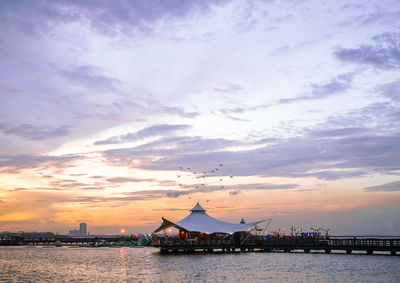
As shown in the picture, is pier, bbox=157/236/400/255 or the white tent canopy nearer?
pier, bbox=157/236/400/255

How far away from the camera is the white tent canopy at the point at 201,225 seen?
240 ft

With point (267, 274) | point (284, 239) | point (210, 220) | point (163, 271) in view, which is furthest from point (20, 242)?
point (267, 274)

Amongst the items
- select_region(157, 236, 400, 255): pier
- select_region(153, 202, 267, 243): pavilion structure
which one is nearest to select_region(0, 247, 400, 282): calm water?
select_region(157, 236, 400, 255): pier

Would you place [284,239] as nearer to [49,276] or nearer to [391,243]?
[391,243]

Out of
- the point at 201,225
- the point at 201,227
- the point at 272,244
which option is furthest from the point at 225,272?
the point at 272,244

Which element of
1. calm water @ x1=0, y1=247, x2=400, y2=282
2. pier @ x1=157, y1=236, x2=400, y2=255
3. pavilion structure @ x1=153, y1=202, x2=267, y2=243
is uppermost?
pavilion structure @ x1=153, y1=202, x2=267, y2=243

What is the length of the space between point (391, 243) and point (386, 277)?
21.0 m

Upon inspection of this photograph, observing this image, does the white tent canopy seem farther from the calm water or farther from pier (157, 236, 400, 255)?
the calm water

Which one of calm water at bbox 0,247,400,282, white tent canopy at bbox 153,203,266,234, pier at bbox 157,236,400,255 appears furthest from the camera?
white tent canopy at bbox 153,203,266,234

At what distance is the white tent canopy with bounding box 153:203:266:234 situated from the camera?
240 feet

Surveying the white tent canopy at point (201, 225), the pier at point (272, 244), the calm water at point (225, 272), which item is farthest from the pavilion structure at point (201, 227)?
the calm water at point (225, 272)

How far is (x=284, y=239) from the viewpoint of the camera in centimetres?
7575

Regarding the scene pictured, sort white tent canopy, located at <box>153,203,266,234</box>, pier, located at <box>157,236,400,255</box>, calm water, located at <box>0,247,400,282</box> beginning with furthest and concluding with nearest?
white tent canopy, located at <box>153,203,266,234</box> → pier, located at <box>157,236,400,255</box> → calm water, located at <box>0,247,400,282</box>

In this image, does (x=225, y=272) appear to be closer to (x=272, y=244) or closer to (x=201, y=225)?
(x=201, y=225)
